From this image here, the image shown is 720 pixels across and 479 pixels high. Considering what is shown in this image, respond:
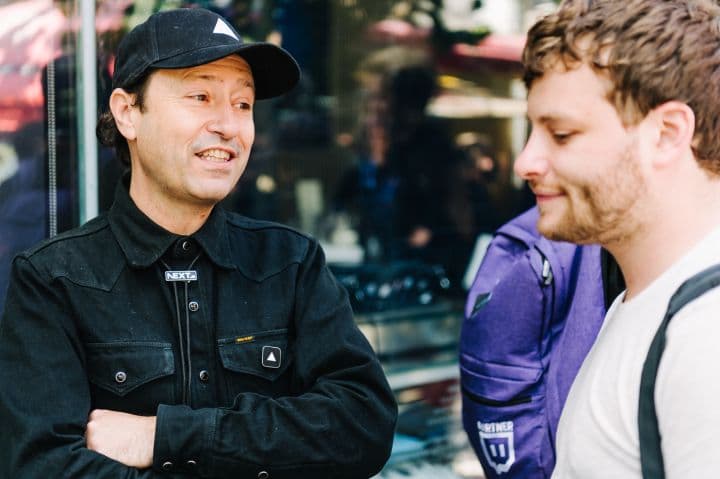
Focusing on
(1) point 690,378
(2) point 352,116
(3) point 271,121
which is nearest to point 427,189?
(2) point 352,116

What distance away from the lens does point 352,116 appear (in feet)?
19.4

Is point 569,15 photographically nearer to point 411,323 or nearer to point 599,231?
point 599,231

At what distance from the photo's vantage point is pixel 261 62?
2.47m

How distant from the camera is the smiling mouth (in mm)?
2373

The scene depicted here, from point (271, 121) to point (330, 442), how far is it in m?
3.41

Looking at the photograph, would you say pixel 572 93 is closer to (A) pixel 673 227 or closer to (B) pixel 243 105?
(A) pixel 673 227

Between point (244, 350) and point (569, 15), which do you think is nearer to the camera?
point (569, 15)

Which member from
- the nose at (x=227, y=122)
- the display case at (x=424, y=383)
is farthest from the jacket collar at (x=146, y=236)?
the display case at (x=424, y=383)

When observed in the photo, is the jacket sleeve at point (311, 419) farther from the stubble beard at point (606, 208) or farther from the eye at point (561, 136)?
the eye at point (561, 136)

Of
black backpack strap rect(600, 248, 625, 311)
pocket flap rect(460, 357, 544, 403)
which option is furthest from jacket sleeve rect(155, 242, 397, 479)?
black backpack strap rect(600, 248, 625, 311)

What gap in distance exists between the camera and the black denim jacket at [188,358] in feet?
7.13

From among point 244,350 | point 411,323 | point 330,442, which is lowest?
point 411,323

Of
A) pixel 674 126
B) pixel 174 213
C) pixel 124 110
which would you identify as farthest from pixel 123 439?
pixel 674 126

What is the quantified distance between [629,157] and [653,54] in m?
0.19
